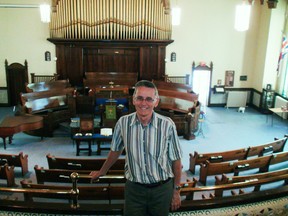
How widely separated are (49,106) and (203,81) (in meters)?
6.04

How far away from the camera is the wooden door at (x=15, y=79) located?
12295 mm

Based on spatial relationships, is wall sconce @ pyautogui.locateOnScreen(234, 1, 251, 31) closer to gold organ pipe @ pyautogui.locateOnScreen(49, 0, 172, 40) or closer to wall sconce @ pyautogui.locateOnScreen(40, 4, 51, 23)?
wall sconce @ pyautogui.locateOnScreen(40, 4, 51, 23)

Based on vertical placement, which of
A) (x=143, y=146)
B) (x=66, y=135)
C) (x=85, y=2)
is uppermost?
(x=85, y=2)

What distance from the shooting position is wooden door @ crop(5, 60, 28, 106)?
12295 millimetres

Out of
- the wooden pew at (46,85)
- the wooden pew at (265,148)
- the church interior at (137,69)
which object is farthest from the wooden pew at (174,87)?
the wooden pew at (265,148)

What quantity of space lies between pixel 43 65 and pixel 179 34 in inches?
206

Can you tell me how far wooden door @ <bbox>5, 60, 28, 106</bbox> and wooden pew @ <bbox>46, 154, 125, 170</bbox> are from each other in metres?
6.70

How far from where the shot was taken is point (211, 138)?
973cm

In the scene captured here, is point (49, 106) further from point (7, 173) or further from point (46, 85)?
point (7, 173)

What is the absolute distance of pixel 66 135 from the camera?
31.8 ft

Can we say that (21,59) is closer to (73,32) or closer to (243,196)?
(73,32)

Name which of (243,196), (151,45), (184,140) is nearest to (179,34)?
(151,45)

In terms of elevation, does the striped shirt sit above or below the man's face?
below

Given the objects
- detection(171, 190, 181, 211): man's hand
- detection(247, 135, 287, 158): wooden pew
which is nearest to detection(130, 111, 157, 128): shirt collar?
detection(171, 190, 181, 211): man's hand
